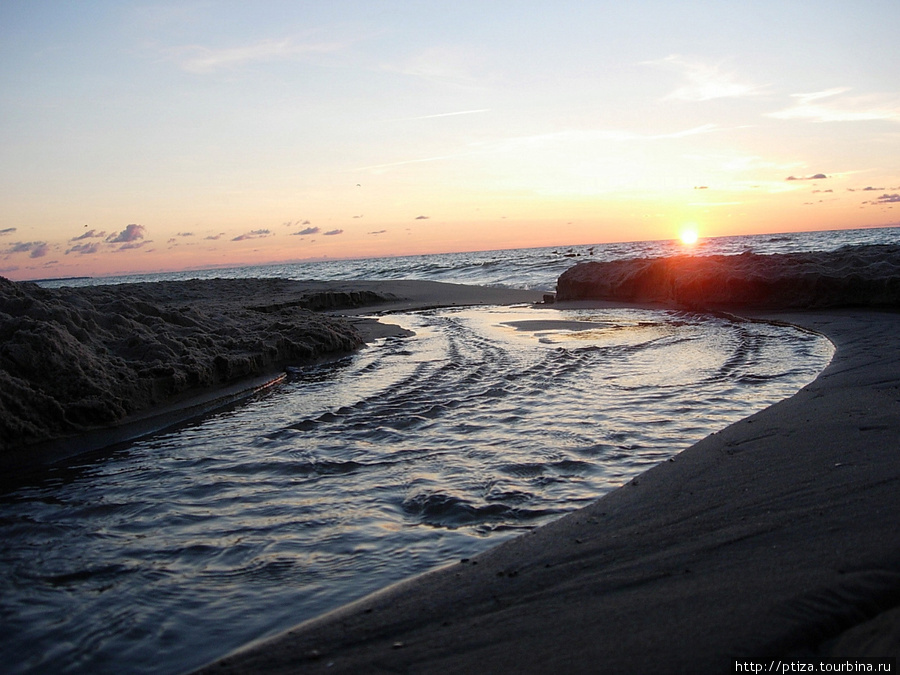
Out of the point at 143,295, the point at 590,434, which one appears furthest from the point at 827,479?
the point at 143,295

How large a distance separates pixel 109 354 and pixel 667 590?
4966mm

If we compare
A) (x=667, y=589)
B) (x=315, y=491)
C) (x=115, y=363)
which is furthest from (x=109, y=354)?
(x=667, y=589)

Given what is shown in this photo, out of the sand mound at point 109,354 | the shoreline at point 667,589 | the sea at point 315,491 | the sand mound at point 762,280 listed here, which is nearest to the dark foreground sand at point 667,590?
the shoreline at point 667,589

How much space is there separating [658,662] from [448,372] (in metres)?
4.89

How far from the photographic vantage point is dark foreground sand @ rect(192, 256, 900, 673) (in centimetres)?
169

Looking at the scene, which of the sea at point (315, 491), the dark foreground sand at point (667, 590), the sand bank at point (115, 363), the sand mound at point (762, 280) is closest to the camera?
the dark foreground sand at point (667, 590)

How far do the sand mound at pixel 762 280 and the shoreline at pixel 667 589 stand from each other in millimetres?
7346

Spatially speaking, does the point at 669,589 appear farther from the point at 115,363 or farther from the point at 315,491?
the point at 115,363

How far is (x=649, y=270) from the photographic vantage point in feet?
43.4

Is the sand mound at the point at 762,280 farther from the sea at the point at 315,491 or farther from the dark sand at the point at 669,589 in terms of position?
the dark sand at the point at 669,589

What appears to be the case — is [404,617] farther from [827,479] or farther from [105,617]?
[827,479]

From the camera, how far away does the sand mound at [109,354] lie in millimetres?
4328

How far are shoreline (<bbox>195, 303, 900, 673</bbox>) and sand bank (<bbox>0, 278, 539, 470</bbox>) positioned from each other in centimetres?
313

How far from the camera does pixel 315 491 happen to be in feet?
10.7
